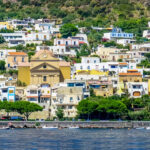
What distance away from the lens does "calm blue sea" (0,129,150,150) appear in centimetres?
9169

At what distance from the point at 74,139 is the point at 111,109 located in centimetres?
2078

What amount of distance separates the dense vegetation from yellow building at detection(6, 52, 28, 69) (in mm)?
23844

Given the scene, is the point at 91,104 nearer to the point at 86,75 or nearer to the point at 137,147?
the point at 86,75

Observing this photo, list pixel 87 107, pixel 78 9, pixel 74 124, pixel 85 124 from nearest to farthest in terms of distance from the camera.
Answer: pixel 74 124 < pixel 85 124 < pixel 87 107 < pixel 78 9

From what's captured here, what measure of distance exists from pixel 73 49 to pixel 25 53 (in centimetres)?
1105

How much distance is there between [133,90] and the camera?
130 meters

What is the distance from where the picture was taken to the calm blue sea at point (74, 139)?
91.7m

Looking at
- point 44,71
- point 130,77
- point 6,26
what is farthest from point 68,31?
point 130,77

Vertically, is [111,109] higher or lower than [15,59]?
lower

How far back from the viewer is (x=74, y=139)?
99.2 meters

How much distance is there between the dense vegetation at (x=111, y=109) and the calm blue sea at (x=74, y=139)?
256 inches

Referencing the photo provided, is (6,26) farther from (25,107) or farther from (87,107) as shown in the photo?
(87,107)

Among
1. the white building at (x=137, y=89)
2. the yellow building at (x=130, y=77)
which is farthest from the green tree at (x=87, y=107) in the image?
the yellow building at (x=130, y=77)

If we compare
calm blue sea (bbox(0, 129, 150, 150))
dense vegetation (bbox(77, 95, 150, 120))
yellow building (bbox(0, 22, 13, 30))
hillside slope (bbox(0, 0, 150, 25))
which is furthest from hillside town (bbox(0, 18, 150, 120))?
calm blue sea (bbox(0, 129, 150, 150))
